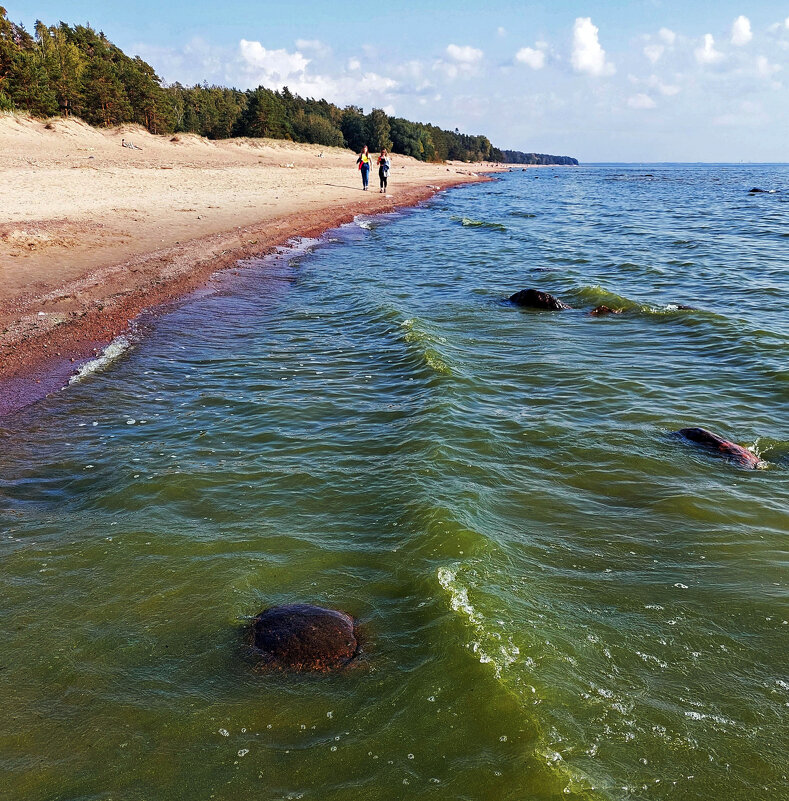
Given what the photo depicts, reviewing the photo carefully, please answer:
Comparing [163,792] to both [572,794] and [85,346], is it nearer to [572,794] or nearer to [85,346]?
[572,794]

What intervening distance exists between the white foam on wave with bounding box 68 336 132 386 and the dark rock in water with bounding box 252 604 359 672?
5746mm

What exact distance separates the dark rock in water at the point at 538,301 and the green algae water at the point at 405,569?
8.88 feet

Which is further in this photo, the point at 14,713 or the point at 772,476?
the point at 772,476

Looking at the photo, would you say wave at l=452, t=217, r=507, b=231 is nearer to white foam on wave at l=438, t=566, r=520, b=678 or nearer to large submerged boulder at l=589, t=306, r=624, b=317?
large submerged boulder at l=589, t=306, r=624, b=317

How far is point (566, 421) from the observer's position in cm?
721

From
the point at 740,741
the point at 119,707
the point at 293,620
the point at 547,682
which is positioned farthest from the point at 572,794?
the point at 119,707

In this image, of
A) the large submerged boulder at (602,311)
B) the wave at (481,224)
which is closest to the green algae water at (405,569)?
the large submerged boulder at (602,311)

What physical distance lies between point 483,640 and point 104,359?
747cm

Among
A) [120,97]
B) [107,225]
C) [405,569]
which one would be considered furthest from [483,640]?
[120,97]

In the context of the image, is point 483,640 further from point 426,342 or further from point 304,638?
point 426,342

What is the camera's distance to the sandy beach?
9.62m

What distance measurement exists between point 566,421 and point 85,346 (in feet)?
24.3

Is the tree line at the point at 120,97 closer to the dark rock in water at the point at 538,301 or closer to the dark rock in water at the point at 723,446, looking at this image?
the dark rock in water at the point at 538,301

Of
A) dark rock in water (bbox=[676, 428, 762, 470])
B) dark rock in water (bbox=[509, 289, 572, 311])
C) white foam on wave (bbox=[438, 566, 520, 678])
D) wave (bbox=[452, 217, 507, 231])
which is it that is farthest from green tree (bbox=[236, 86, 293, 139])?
white foam on wave (bbox=[438, 566, 520, 678])
